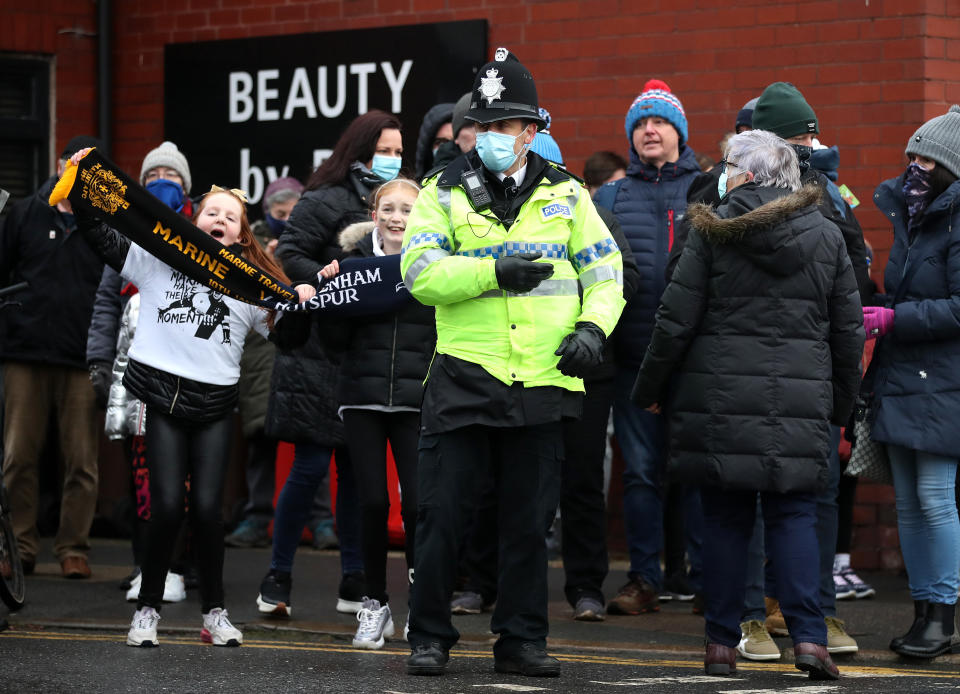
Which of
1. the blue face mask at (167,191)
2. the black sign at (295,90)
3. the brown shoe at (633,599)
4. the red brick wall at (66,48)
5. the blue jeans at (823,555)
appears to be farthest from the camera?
the red brick wall at (66,48)

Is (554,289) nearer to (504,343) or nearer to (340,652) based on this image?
(504,343)

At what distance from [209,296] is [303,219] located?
0.84 meters

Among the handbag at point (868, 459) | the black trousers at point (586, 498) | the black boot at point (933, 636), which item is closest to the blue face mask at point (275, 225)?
the black trousers at point (586, 498)

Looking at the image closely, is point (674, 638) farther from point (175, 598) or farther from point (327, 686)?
point (175, 598)

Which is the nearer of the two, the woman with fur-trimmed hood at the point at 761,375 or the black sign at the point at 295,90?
the woman with fur-trimmed hood at the point at 761,375

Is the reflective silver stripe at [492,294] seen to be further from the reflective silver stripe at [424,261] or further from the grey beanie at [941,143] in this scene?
the grey beanie at [941,143]

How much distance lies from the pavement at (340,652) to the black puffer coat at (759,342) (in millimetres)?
836

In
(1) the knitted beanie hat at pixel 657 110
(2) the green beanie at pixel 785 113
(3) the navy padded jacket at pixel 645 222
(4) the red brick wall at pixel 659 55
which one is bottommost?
(3) the navy padded jacket at pixel 645 222

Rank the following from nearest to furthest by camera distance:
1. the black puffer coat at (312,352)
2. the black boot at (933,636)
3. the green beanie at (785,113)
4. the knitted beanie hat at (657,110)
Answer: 1. the black boot at (933,636)
2. the green beanie at (785,113)
3. the black puffer coat at (312,352)
4. the knitted beanie hat at (657,110)

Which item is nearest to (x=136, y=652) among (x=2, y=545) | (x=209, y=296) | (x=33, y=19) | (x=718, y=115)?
(x=2, y=545)

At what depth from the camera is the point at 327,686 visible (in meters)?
6.35

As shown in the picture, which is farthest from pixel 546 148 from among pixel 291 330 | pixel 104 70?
pixel 104 70

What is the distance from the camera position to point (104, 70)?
515 inches

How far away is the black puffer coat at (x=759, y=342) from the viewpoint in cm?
661
